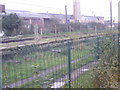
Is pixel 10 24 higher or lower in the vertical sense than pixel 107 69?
higher

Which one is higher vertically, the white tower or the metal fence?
the white tower

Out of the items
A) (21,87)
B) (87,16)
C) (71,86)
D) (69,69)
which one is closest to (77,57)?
(69,69)

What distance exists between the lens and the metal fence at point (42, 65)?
3.67 m

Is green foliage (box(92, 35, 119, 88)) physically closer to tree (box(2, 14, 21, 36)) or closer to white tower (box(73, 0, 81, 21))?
tree (box(2, 14, 21, 36))

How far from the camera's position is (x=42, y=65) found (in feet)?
13.3

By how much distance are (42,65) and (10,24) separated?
10046 millimetres

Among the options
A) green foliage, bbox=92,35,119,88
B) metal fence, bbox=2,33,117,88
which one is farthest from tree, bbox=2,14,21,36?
metal fence, bbox=2,33,117,88

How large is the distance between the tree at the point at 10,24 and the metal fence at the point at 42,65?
889 centimetres

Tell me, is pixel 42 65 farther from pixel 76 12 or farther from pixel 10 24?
pixel 76 12

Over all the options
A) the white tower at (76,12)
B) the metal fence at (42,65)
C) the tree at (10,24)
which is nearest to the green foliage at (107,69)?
the metal fence at (42,65)

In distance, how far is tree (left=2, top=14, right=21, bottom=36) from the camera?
43.4 feet

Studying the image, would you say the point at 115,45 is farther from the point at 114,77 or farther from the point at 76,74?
the point at 76,74

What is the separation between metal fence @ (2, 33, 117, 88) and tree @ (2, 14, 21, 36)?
889 cm

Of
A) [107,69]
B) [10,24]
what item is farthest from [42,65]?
[10,24]
